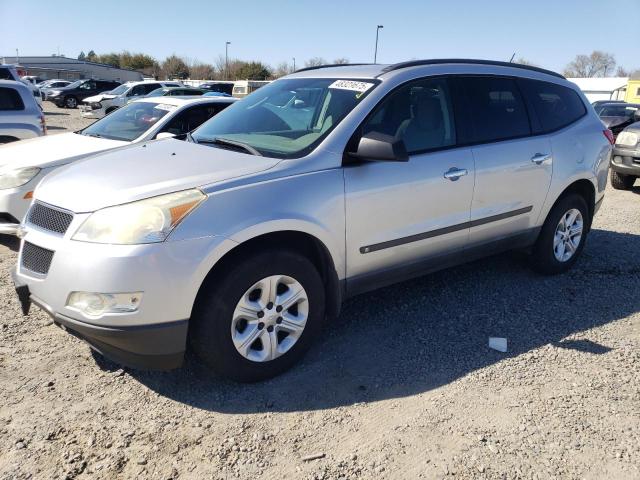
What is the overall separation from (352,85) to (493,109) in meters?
1.28

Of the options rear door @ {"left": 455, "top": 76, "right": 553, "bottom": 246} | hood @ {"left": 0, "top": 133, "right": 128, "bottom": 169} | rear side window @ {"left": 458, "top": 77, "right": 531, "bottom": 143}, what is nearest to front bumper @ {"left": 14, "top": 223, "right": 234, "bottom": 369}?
rear door @ {"left": 455, "top": 76, "right": 553, "bottom": 246}

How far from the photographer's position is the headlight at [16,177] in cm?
511

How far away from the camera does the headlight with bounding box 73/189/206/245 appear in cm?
263

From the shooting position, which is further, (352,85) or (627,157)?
(627,157)

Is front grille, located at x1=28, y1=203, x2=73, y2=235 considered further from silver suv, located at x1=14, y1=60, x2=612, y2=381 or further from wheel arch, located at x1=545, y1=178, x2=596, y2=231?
wheel arch, located at x1=545, y1=178, x2=596, y2=231

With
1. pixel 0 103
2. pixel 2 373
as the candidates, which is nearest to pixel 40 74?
pixel 0 103

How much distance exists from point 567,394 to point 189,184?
2.47m

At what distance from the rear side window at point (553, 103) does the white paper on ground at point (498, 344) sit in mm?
1951

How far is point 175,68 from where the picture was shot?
80.6 meters

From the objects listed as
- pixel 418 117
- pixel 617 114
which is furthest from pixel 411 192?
pixel 617 114

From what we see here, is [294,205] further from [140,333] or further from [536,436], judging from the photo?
[536,436]

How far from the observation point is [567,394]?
123 inches

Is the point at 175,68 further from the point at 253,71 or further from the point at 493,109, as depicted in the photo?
the point at 493,109

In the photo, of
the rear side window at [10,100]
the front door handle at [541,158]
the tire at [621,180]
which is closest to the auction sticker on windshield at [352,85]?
the front door handle at [541,158]
